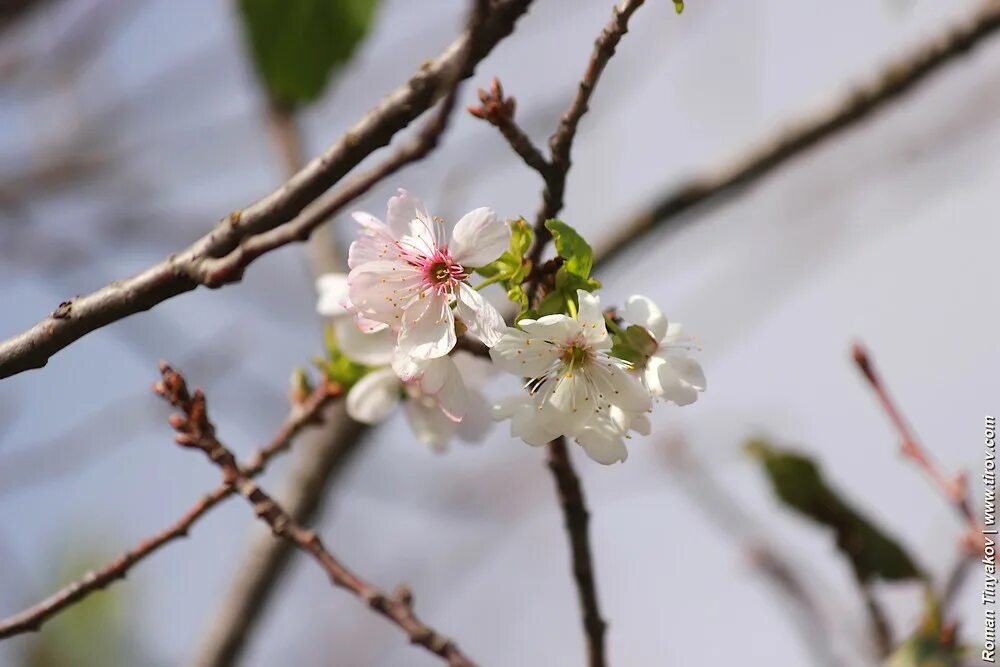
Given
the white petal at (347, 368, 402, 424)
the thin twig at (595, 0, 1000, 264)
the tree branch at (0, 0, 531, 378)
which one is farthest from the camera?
the thin twig at (595, 0, 1000, 264)

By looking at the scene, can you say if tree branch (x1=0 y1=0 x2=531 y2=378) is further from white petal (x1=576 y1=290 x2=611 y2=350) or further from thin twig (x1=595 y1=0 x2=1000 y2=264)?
thin twig (x1=595 y1=0 x2=1000 y2=264)

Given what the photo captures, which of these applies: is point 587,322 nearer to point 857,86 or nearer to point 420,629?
point 420,629

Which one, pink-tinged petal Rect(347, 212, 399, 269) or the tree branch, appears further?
pink-tinged petal Rect(347, 212, 399, 269)

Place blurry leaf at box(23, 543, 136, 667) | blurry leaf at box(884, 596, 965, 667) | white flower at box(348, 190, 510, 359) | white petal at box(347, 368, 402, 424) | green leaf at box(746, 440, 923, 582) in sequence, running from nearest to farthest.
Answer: white flower at box(348, 190, 510, 359)
white petal at box(347, 368, 402, 424)
blurry leaf at box(884, 596, 965, 667)
green leaf at box(746, 440, 923, 582)
blurry leaf at box(23, 543, 136, 667)

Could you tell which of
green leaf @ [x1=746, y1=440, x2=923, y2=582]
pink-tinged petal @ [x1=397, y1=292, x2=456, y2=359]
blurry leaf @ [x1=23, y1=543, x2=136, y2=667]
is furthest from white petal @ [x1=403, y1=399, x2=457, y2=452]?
blurry leaf @ [x1=23, y1=543, x2=136, y2=667]

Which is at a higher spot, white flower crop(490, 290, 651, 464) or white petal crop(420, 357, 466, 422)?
white petal crop(420, 357, 466, 422)

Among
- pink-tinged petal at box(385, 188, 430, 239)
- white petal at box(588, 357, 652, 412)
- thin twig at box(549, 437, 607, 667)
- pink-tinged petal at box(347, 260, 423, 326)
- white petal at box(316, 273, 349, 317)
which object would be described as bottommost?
thin twig at box(549, 437, 607, 667)

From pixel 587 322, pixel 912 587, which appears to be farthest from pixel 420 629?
pixel 912 587
